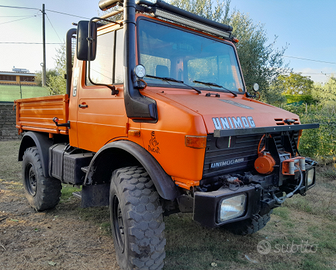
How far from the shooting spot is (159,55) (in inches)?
121

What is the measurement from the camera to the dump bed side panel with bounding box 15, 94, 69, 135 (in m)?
3.99

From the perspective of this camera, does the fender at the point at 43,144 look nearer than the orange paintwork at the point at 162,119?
No

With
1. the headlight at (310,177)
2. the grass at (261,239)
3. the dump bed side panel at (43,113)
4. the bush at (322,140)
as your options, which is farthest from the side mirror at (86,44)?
the bush at (322,140)

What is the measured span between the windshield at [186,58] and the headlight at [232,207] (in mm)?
1339

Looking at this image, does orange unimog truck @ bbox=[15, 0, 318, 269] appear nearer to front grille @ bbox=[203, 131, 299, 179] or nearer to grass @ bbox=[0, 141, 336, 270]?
front grille @ bbox=[203, 131, 299, 179]

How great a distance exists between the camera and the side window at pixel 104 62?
326cm

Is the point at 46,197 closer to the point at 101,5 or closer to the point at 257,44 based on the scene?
the point at 101,5

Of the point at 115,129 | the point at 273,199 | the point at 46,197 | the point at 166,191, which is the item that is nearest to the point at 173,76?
the point at 115,129

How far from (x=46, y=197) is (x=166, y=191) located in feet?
9.10

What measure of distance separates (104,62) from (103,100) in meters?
0.47

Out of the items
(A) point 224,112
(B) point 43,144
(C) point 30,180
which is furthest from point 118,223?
(C) point 30,180

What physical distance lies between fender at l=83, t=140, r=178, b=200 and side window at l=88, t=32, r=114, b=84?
794 millimetres

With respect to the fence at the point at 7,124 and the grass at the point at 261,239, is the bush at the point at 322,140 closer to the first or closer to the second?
the grass at the point at 261,239

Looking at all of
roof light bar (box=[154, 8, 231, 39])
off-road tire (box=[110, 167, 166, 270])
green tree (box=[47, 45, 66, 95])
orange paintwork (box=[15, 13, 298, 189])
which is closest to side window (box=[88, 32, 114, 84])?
orange paintwork (box=[15, 13, 298, 189])
